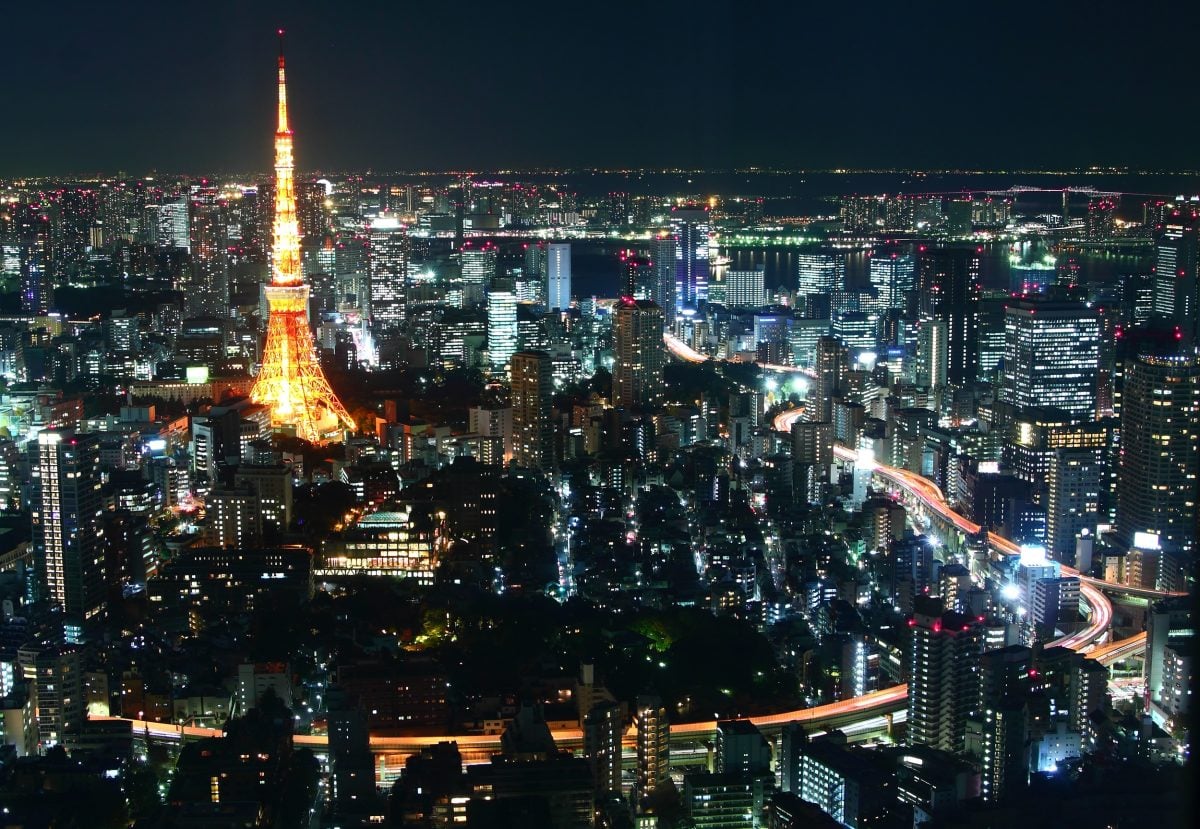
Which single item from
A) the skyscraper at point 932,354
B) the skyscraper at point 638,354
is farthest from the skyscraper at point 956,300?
the skyscraper at point 638,354

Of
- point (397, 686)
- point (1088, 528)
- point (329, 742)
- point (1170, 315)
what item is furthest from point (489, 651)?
point (1170, 315)

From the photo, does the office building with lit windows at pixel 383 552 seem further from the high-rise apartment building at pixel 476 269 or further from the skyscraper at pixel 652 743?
the high-rise apartment building at pixel 476 269

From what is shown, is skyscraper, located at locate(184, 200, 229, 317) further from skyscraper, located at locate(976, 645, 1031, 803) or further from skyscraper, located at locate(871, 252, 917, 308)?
skyscraper, located at locate(976, 645, 1031, 803)

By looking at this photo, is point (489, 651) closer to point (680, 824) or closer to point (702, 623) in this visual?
point (702, 623)

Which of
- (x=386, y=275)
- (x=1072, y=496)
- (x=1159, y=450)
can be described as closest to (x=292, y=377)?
(x=1072, y=496)

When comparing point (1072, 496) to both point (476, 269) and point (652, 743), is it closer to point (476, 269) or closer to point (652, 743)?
point (652, 743)
